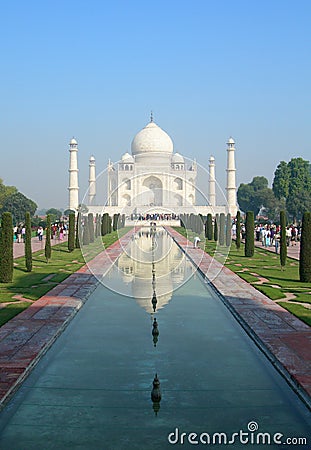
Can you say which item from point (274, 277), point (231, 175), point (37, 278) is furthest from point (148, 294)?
point (231, 175)

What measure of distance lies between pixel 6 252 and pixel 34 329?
3.70 meters

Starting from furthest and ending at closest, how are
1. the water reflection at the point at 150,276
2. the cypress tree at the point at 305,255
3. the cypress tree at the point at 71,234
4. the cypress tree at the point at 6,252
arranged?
the cypress tree at the point at 71,234, the cypress tree at the point at 305,255, the cypress tree at the point at 6,252, the water reflection at the point at 150,276

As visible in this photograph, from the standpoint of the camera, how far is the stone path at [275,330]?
12.3 feet

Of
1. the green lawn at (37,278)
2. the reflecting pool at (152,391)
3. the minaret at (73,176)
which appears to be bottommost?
the reflecting pool at (152,391)

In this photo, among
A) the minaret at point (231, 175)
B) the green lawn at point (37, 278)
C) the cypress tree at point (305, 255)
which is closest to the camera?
the green lawn at point (37, 278)

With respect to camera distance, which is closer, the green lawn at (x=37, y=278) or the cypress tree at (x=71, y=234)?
the green lawn at (x=37, y=278)

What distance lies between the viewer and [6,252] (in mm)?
8523

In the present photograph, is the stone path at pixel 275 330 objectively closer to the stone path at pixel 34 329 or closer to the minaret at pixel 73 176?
the stone path at pixel 34 329

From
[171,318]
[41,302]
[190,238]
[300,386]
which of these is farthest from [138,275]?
[190,238]

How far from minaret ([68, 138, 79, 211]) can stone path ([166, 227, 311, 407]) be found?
33359 mm

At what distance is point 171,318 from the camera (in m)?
5.64

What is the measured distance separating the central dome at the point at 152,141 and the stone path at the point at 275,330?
33852 millimetres

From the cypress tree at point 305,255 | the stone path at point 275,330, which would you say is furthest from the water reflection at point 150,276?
the cypress tree at point 305,255

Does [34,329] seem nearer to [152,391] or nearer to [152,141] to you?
[152,391]
